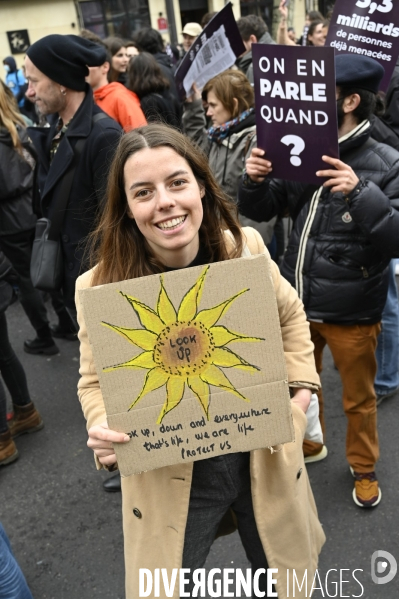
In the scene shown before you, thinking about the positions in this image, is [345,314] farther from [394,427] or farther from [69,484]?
[69,484]

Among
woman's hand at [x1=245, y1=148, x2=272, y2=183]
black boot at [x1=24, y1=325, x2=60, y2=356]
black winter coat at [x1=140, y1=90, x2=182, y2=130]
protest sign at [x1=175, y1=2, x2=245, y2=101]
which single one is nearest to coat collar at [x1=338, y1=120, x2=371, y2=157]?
woman's hand at [x1=245, y1=148, x2=272, y2=183]

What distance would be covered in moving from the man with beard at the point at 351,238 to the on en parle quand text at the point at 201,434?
39.8 inches

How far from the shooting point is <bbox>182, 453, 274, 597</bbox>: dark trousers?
5.12ft

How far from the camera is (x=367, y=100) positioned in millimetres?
2133

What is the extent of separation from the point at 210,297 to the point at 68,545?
184 cm

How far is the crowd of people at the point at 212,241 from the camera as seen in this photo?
1518mm

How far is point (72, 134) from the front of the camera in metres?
2.52

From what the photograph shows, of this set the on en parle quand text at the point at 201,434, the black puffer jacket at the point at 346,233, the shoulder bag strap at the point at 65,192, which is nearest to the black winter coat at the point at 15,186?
the shoulder bag strap at the point at 65,192

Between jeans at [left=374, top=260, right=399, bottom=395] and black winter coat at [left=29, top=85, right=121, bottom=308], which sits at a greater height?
black winter coat at [left=29, top=85, right=121, bottom=308]

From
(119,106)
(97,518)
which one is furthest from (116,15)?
(97,518)

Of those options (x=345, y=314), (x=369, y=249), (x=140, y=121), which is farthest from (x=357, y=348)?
(x=140, y=121)

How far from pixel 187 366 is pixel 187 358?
0.06 ft

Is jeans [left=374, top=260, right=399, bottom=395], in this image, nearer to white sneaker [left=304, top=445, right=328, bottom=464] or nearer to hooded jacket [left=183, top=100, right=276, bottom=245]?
white sneaker [left=304, top=445, right=328, bottom=464]

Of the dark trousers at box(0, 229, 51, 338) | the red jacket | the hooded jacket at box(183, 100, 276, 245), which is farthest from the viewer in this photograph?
the red jacket
